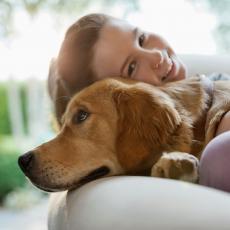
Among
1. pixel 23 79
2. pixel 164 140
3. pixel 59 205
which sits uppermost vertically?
pixel 164 140

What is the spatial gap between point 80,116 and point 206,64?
Answer: 2.59ft

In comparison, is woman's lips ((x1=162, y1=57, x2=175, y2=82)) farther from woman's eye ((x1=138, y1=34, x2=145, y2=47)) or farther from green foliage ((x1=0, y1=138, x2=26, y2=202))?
green foliage ((x1=0, y1=138, x2=26, y2=202))

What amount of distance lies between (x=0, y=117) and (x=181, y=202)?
3237 millimetres

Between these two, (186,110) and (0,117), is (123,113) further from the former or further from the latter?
(0,117)

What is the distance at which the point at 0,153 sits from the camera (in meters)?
3.61

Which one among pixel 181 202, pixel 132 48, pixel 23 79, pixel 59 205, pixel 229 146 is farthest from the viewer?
pixel 23 79

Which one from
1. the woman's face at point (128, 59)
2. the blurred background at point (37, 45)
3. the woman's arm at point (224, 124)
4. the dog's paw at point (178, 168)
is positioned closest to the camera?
the dog's paw at point (178, 168)

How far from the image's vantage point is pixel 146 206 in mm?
815

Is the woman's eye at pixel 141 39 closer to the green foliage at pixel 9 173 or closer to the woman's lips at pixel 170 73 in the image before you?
the woman's lips at pixel 170 73

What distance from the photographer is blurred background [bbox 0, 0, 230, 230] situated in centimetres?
338

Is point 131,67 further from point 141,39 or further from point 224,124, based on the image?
point 224,124

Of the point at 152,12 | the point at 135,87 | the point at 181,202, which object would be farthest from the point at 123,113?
the point at 152,12

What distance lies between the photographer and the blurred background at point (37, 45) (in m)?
3.38

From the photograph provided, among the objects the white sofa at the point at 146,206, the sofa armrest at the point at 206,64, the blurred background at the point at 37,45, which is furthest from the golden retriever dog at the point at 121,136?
the blurred background at the point at 37,45
